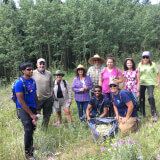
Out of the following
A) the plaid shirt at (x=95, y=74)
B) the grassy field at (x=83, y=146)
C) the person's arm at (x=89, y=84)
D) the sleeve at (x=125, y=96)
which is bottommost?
the grassy field at (x=83, y=146)

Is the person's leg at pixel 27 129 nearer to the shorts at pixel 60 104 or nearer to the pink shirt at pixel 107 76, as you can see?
the shorts at pixel 60 104

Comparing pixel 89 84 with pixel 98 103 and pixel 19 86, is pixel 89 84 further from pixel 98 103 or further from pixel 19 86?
pixel 19 86

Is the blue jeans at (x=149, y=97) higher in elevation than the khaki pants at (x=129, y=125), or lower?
higher

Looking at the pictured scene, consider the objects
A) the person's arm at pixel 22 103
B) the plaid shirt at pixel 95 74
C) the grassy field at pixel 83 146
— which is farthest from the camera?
the plaid shirt at pixel 95 74

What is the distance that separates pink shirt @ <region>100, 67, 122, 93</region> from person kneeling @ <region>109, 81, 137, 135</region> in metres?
0.46

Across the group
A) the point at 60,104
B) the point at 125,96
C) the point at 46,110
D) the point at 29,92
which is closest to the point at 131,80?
the point at 125,96

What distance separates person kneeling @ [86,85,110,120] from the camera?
3.88 metres

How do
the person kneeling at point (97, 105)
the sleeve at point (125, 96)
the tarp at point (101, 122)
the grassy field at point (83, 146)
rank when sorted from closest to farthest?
the grassy field at point (83, 146), the tarp at point (101, 122), the sleeve at point (125, 96), the person kneeling at point (97, 105)

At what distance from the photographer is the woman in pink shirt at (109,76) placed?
399 cm

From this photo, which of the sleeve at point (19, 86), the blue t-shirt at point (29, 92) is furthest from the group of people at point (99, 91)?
the sleeve at point (19, 86)

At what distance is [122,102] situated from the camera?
11.4 ft

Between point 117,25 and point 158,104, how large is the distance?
47.2 feet

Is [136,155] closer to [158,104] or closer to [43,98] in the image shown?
[43,98]

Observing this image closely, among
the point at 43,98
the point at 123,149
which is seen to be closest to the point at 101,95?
the point at 43,98
